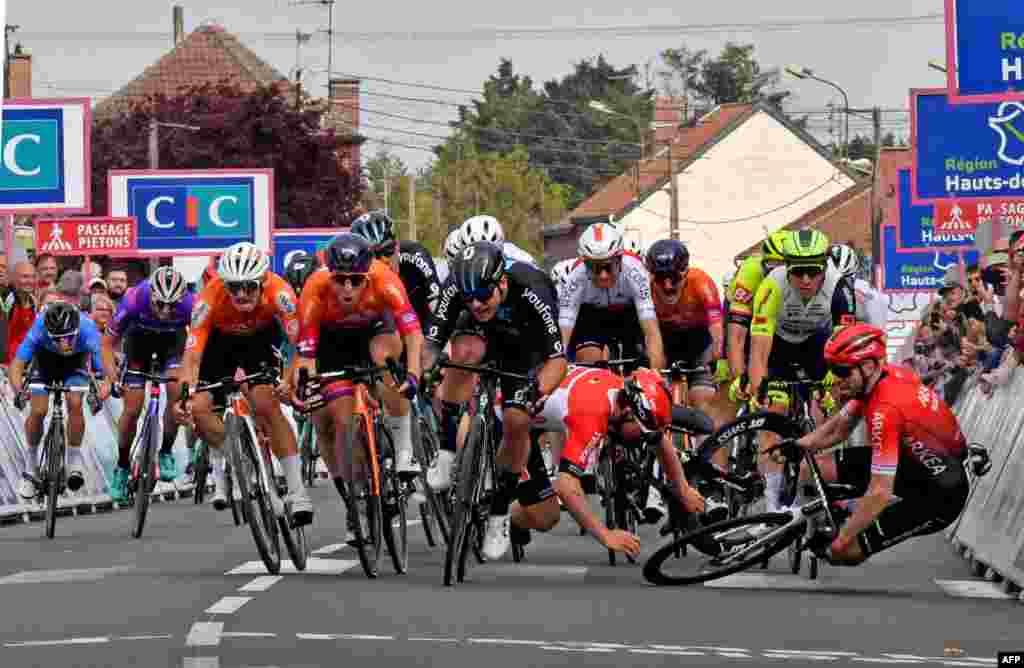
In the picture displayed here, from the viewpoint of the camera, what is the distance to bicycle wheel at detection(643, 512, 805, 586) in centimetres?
1408

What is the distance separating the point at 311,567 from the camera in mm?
15797

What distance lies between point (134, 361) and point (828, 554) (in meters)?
7.87

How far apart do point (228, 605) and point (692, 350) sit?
668 centimetres

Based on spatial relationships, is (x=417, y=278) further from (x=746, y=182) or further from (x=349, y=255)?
(x=746, y=182)

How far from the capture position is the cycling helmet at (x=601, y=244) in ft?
56.9

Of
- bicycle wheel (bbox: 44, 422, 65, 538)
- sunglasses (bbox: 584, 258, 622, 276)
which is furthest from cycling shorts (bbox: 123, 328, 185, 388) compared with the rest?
sunglasses (bbox: 584, 258, 622, 276)

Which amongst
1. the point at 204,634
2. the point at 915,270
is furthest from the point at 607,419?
the point at 915,270

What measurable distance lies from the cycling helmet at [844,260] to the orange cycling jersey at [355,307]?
3040 mm

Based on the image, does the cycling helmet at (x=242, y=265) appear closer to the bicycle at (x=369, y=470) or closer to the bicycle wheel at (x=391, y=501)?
the bicycle at (x=369, y=470)

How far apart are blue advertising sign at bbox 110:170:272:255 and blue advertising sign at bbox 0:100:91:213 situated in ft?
26.0

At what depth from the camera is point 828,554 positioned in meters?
14.5

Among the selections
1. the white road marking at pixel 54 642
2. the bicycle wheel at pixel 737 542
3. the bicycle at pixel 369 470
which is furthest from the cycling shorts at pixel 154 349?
the white road marking at pixel 54 642

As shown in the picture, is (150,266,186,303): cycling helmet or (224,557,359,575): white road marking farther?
(150,266,186,303): cycling helmet

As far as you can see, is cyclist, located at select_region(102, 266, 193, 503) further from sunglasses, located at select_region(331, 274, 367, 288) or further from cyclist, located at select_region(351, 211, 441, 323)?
sunglasses, located at select_region(331, 274, 367, 288)
